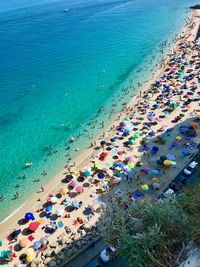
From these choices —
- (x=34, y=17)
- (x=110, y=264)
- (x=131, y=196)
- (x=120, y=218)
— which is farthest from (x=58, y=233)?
(x=34, y=17)

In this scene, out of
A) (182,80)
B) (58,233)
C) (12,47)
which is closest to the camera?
(58,233)

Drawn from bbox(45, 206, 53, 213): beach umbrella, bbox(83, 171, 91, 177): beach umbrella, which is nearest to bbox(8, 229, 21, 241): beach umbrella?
bbox(45, 206, 53, 213): beach umbrella

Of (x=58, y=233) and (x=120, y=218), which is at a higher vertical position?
(x=120, y=218)

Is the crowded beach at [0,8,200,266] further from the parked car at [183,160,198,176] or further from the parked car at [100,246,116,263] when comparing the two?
the parked car at [100,246,116,263]

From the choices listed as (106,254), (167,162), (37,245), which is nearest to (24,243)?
(37,245)

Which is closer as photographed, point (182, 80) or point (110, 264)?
point (110, 264)

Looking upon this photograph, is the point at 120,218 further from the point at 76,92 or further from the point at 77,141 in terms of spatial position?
the point at 76,92

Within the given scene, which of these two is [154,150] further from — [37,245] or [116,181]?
[37,245]
